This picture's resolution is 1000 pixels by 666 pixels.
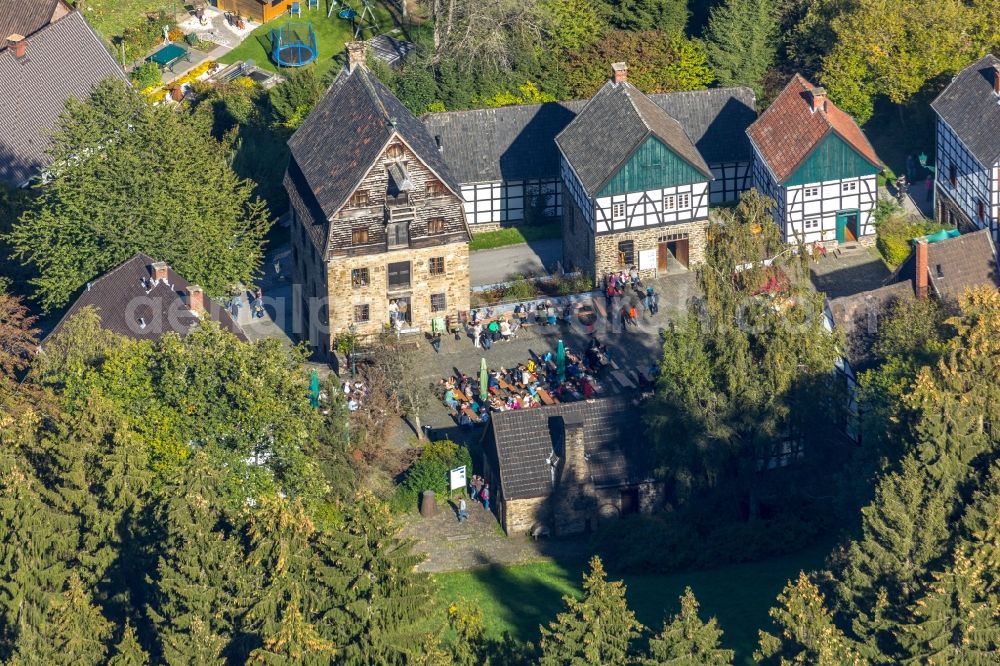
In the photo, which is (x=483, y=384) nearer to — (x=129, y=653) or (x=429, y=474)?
(x=429, y=474)

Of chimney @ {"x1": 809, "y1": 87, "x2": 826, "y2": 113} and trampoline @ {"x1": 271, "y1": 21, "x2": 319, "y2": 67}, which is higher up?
trampoline @ {"x1": 271, "y1": 21, "x2": 319, "y2": 67}

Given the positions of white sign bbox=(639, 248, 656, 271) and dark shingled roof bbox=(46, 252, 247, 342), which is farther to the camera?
white sign bbox=(639, 248, 656, 271)

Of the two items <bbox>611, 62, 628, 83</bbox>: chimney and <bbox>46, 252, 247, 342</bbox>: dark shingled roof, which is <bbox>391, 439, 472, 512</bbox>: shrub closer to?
<bbox>46, 252, 247, 342</bbox>: dark shingled roof

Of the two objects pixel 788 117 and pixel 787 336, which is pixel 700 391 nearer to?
pixel 787 336

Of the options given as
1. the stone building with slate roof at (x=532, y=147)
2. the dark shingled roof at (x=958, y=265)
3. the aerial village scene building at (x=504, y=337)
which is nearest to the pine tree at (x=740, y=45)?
the aerial village scene building at (x=504, y=337)

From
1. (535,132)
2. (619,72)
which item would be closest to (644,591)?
(619,72)

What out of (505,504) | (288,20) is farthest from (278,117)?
(505,504)

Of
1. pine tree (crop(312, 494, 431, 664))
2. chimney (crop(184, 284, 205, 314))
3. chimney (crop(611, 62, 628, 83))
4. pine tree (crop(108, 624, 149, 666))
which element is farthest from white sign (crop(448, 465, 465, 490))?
chimney (crop(611, 62, 628, 83))
